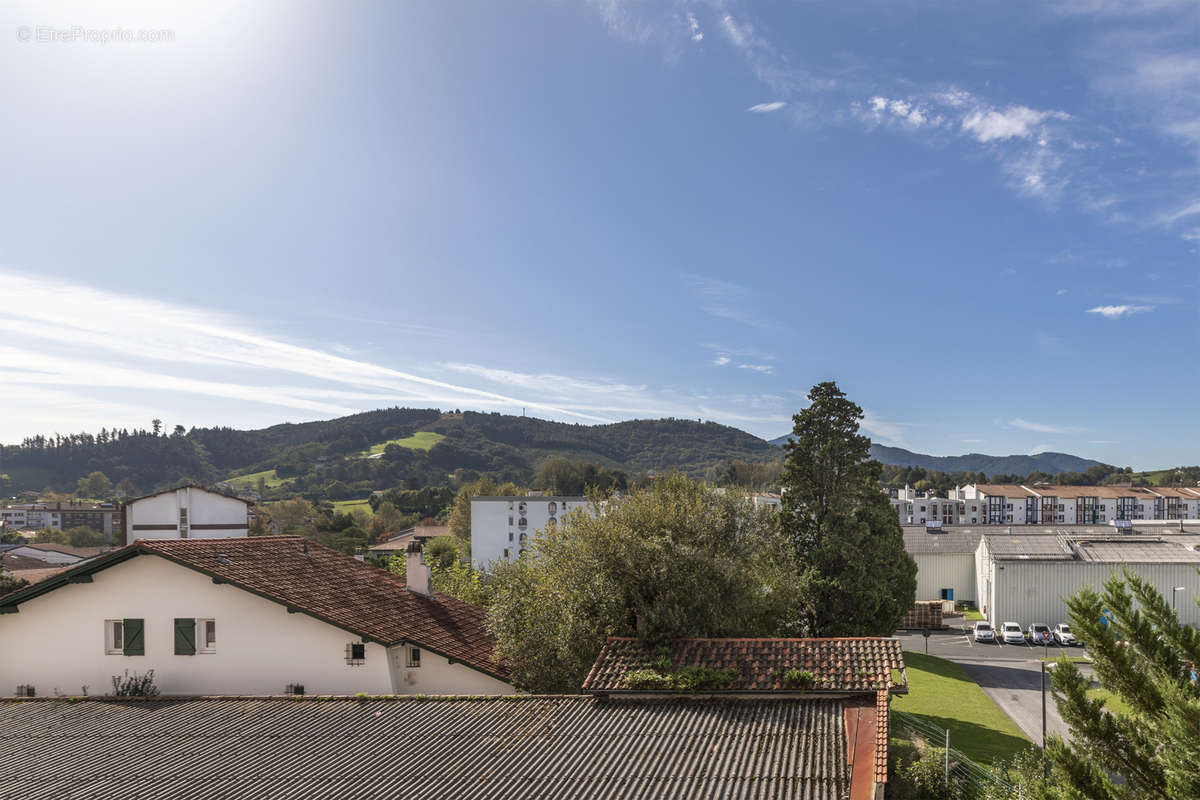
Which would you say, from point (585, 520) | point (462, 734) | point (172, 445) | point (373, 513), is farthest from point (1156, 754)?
point (172, 445)

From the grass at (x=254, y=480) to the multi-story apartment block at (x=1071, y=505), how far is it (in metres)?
149

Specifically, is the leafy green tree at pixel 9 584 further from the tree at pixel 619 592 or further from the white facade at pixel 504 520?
the white facade at pixel 504 520

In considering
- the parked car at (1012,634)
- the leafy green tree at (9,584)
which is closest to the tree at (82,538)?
the leafy green tree at (9,584)

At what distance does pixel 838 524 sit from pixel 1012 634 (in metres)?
24.0

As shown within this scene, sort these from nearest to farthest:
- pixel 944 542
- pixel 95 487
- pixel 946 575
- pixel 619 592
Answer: pixel 619 592
pixel 946 575
pixel 944 542
pixel 95 487

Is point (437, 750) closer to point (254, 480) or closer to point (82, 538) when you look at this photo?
point (82, 538)

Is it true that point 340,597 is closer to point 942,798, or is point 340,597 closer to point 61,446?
point 942,798

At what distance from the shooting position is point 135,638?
63.7ft

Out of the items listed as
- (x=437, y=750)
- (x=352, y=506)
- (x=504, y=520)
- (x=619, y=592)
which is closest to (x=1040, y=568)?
(x=619, y=592)

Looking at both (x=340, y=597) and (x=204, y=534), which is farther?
(x=204, y=534)

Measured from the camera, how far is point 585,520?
2320 centimetres

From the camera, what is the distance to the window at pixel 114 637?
19.6 metres

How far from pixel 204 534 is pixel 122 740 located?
1238 inches

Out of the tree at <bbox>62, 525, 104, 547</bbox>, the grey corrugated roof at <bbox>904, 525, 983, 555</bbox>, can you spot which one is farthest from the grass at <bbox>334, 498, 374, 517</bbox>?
the grey corrugated roof at <bbox>904, 525, 983, 555</bbox>
